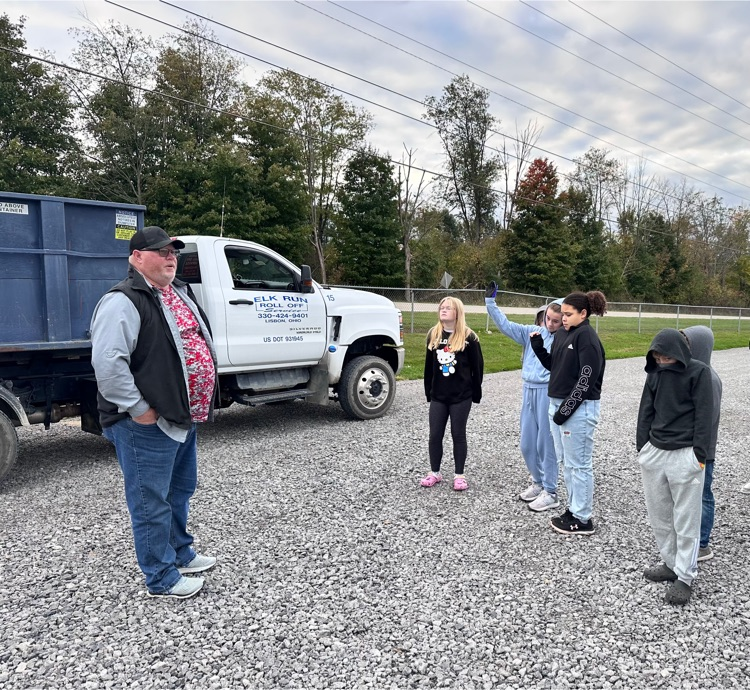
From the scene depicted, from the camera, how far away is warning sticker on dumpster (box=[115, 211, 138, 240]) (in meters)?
5.48

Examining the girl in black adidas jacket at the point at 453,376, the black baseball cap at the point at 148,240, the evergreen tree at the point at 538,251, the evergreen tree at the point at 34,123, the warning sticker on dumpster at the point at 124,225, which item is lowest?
the girl in black adidas jacket at the point at 453,376

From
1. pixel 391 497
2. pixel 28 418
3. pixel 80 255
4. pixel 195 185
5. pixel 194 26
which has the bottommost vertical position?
pixel 391 497

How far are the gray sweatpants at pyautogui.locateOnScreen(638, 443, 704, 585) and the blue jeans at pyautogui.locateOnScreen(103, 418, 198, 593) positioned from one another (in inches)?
107

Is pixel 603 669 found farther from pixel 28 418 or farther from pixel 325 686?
pixel 28 418

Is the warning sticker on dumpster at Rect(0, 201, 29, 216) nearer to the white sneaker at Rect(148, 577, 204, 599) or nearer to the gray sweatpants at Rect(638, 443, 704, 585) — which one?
the white sneaker at Rect(148, 577, 204, 599)

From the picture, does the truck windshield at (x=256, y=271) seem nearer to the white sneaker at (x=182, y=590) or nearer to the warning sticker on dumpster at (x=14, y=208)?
the warning sticker on dumpster at (x=14, y=208)

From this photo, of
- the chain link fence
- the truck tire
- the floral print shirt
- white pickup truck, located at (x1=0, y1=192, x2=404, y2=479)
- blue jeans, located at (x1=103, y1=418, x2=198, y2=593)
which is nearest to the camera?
blue jeans, located at (x1=103, y1=418, x2=198, y2=593)

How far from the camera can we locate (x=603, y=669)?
2.70 metres

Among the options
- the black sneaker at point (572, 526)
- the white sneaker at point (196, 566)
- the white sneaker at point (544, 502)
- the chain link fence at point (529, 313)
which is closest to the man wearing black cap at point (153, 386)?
the white sneaker at point (196, 566)

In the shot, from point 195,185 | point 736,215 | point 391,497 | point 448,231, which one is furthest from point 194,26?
point 736,215

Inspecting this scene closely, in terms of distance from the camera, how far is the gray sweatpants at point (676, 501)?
129 inches

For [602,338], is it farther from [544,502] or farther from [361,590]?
[361,590]

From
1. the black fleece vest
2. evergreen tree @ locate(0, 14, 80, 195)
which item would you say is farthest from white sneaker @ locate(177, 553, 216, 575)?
evergreen tree @ locate(0, 14, 80, 195)

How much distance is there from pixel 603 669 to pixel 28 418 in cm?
509
